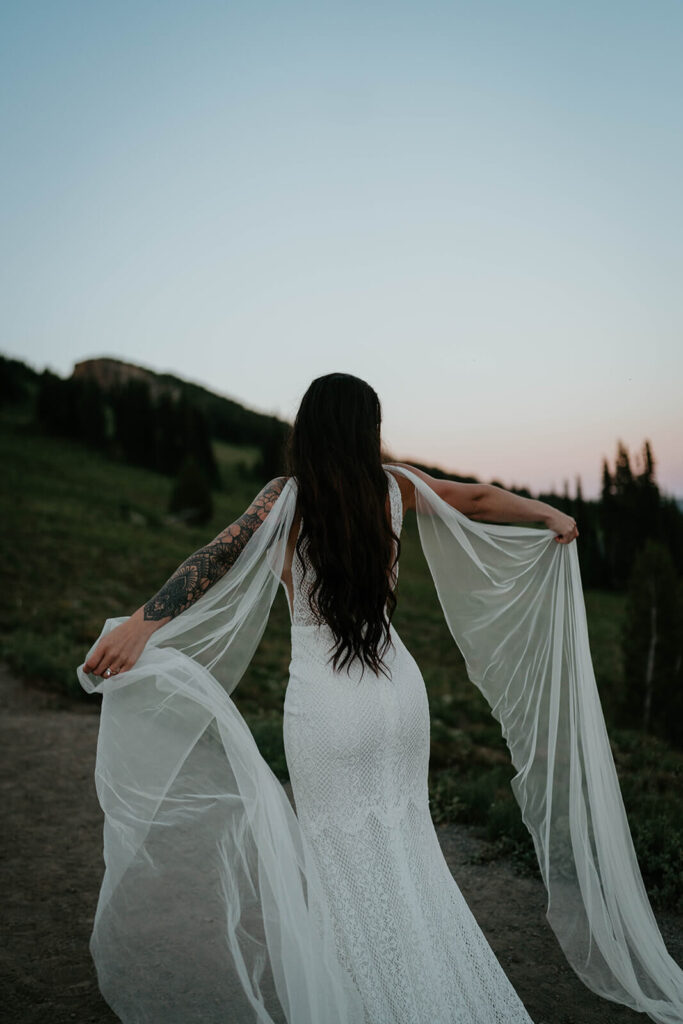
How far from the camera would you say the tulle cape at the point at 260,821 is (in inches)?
116

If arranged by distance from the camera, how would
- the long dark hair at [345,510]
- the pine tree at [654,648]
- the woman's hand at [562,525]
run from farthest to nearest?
1. the pine tree at [654,648]
2. the woman's hand at [562,525]
3. the long dark hair at [345,510]

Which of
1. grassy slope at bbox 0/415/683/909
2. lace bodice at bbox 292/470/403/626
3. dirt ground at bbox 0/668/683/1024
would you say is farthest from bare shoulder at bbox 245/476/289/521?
dirt ground at bbox 0/668/683/1024

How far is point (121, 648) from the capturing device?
286cm

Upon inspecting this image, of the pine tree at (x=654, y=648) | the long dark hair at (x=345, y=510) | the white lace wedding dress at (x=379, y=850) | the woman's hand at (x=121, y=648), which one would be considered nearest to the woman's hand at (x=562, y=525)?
the long dark hair at (x=345, y=510)

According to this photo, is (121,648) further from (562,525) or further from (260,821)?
(562,525)

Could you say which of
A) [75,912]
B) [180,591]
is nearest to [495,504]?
[180,591]

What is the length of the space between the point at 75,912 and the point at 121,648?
272cm

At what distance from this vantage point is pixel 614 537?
16.7 m

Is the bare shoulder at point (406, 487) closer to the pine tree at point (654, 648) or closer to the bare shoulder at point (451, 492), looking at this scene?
the bare shoulder at point (451, 492)

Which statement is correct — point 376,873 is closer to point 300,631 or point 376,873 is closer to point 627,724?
point 300,631

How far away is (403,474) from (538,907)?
3.17 meters

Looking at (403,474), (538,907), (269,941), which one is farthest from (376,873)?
(538,907)

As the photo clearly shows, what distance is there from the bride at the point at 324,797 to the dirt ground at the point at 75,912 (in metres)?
0.34

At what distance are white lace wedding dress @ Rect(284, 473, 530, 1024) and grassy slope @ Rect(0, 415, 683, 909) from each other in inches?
94.6
